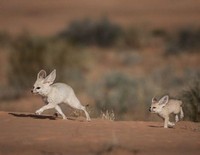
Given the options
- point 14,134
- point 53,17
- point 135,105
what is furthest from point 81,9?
point 14,134

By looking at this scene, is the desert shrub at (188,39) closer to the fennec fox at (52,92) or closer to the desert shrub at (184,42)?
the desert shrub at (184,42)

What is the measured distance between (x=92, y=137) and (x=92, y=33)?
3299cm

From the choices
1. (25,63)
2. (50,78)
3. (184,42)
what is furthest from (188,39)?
(50,78)

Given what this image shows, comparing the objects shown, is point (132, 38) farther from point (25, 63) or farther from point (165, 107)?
point (165, 107)

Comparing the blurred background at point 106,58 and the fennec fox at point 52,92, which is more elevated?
the blurred background at point 106,58

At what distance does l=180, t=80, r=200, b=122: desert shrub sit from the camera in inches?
523

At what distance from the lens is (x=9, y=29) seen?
158 feet

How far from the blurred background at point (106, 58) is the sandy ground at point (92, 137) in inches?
76.4

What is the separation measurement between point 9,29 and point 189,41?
52.4 feet

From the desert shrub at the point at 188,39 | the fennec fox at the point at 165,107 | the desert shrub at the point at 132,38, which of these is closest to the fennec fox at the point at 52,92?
the fennec fox at the point at 165,107

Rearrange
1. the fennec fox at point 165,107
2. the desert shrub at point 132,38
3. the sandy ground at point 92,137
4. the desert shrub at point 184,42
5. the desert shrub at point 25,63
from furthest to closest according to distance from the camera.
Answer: the desert shrub at point 132,38
the desert shrub at point 184,42
the desert shrub at point 25,63
the fennec fox at point 165,107
the sandy ground at point 92,137

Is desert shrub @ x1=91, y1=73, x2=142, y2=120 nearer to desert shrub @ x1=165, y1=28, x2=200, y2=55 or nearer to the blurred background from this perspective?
the blurred background

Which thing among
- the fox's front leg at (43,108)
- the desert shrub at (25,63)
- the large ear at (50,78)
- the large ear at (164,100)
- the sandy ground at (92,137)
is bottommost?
the sandy ground at (92,137)

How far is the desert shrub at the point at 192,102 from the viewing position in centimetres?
1327
